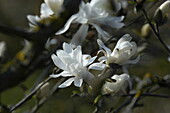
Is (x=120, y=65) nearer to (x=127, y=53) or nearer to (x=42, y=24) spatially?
(x=127, y=53)

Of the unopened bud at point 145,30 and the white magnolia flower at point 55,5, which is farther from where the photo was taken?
the unopened bud at point 145,30

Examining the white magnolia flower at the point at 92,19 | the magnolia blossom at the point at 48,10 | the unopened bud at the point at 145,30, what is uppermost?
the magnolia blossom at the point at 48,10

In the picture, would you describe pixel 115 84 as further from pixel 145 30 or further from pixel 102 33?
pixel 145 30

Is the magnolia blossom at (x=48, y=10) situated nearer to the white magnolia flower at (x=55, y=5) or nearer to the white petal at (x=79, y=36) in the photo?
the white magnolia flower at (x=55, y=5)

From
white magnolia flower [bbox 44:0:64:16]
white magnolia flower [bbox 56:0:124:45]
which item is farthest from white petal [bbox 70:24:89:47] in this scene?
white magnolia flower [bbox 44:0:64:16]

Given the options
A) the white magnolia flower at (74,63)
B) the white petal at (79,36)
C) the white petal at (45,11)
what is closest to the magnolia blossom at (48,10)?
the white petal at (45,11)

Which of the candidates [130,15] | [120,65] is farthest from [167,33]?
[120,65]
